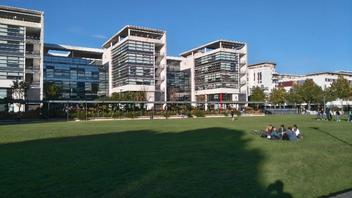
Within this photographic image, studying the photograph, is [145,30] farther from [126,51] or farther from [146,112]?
[146,112]

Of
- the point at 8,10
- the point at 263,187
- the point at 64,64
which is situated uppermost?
the point at 8,10

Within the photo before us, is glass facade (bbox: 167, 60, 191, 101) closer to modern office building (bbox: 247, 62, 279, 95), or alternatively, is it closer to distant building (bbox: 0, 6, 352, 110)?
distant building (bbox: 0, 6, 352, 110)

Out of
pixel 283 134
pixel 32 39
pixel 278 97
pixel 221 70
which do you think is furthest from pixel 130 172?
pixel 278 97

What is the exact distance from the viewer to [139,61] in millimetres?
86250

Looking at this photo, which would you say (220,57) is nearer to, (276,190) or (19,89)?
(19,89)

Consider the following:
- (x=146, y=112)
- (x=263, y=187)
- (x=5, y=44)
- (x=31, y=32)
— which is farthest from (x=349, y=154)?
(x=31, y=32)

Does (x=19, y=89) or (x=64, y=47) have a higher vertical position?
(x=64, y=47)

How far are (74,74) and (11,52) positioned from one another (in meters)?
25.2

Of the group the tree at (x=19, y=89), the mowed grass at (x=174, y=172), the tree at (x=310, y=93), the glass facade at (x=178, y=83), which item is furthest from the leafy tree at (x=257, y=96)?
the mowed grass at (x=174, y=172)

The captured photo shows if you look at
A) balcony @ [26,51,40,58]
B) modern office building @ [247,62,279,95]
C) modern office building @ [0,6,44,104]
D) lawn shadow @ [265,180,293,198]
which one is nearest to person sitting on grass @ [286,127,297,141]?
lawn shadow @ [265,180,293,198]

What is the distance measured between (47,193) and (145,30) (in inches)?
3255

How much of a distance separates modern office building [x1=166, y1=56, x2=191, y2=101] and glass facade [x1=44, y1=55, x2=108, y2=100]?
68.5 ft

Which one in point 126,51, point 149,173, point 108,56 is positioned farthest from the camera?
point 108,56

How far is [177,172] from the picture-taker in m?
9.41
